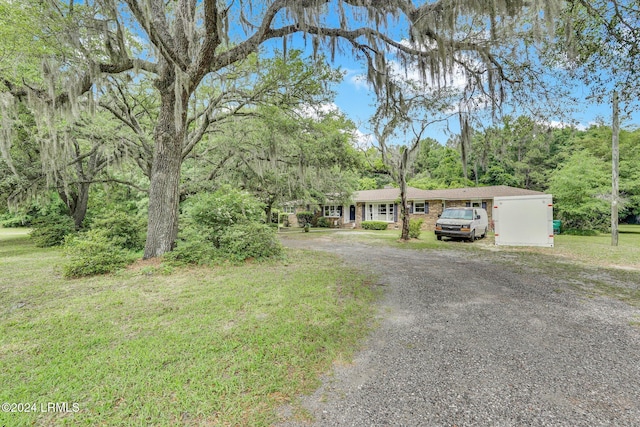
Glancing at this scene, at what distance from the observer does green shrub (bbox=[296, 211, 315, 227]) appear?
25156mm

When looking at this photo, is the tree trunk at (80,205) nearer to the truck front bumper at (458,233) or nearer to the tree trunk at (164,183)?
the tree trunk at (164,183)

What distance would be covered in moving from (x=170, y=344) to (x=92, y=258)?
4546mm

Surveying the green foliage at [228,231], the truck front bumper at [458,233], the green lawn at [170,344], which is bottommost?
the green lawn at [170,344]

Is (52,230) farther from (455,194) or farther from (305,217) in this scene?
(455,194)

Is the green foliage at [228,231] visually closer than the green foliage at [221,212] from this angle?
Yes

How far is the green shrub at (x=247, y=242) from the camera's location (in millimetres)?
7454

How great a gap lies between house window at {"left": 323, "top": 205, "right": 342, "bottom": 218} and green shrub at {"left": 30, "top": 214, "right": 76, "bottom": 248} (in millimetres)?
17521

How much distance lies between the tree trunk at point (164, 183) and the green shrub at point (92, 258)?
2.29 feet

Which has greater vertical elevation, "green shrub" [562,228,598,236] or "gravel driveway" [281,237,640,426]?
"green shrub" [562,228,598,236]

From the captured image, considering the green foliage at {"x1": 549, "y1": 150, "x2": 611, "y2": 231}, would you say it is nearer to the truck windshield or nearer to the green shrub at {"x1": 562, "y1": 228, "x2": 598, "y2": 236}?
the green shrub at {"x1": 562, "y1": 228, "x2": 598, "y2": 236}

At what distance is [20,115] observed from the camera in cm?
940

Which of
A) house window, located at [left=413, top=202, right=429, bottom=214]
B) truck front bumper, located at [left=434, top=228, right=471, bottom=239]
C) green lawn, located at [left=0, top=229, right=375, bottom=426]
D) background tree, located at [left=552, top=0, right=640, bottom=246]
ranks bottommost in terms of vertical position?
green lawn, located at [left=0, top=229, right=375, bottom=426]

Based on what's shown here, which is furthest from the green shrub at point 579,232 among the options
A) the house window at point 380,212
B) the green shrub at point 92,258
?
the green shrub at point 92,258

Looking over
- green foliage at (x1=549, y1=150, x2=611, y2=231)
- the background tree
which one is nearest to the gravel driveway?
the background tree
